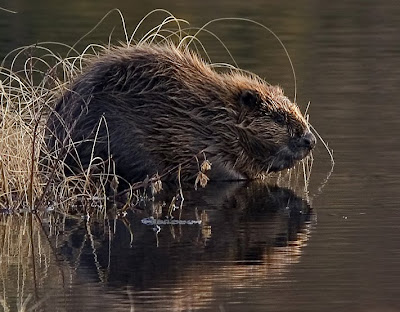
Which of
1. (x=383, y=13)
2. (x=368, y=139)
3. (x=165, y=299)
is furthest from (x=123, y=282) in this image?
(x=383, y=13)

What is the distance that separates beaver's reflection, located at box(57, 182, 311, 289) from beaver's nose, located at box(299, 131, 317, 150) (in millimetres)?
768

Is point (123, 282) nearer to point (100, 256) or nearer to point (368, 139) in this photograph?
point (100, 256)

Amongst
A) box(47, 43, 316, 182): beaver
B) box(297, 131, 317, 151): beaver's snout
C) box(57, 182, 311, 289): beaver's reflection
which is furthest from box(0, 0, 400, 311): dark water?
box(47, 43, 316, 182): beaver

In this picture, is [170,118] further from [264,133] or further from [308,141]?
[308,141]

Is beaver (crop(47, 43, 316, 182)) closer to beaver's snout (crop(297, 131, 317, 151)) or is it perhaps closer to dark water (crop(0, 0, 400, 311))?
beaver's snout (crop(297, 131, 317, 151))

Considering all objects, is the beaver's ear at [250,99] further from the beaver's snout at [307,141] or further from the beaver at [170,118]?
the beaver's snout at [307,141]

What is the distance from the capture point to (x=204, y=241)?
7148mm

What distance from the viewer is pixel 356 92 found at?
472 inches

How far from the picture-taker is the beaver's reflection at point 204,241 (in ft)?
21.3

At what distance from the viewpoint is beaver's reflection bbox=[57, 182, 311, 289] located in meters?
6.49

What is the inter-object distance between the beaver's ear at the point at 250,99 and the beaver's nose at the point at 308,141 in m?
0.38

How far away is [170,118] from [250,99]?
63 centimetres

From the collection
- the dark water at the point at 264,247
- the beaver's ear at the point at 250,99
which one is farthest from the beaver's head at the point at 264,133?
the dark water at the point at 264,247

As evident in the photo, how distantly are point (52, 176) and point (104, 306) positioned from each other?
86.8 inches
